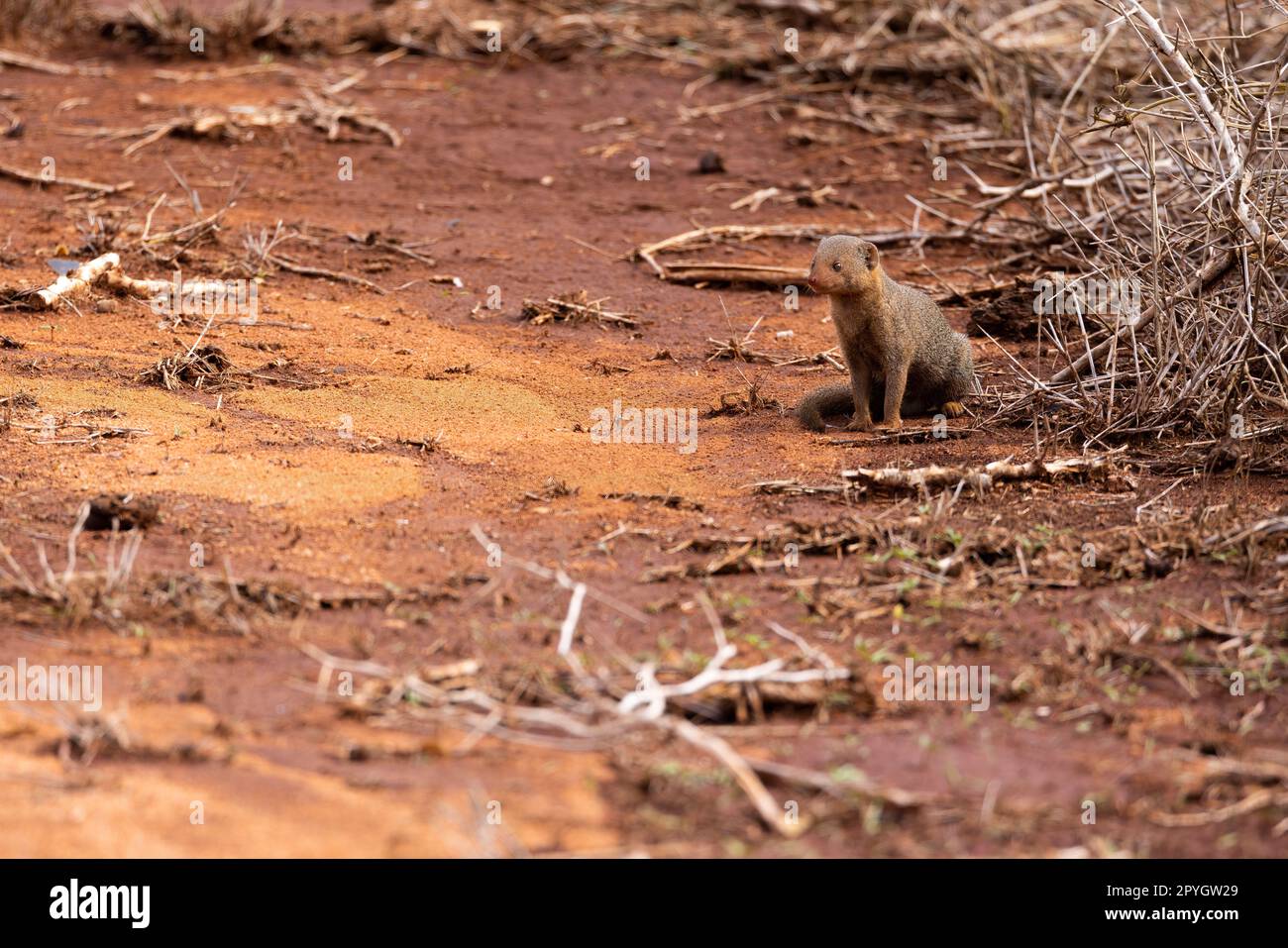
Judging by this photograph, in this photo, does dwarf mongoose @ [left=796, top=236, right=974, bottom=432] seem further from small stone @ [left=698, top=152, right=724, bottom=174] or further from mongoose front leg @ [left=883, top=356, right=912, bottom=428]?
small stone @ [left=698, top=152, right=724, bottom=174]

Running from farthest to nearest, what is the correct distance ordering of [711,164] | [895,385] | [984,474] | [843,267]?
[711,164] < [895,385] < [843,267] < [984,474]

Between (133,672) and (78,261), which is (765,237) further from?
(133,672)

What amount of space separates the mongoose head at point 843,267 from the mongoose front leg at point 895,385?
360 millimetres

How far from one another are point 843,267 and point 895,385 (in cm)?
60

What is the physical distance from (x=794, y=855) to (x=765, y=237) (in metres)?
6.97

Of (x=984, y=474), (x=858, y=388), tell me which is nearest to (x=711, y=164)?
(x=858, y=388)

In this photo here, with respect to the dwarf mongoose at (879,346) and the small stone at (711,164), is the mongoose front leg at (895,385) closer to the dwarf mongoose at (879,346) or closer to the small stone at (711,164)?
the dwarf mongoose at (879,346)

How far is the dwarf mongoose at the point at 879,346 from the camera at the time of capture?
20.9 feet

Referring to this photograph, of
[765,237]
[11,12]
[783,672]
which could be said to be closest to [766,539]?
[783,672]

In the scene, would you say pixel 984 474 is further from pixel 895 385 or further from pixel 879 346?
pixel 879 346

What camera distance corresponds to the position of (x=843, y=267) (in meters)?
6.33

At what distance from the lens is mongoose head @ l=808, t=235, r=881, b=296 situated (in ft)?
20.6

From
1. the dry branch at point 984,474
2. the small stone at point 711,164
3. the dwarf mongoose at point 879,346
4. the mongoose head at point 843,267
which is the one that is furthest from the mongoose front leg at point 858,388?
the small stone at point 711,164

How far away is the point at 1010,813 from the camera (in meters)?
3.46
